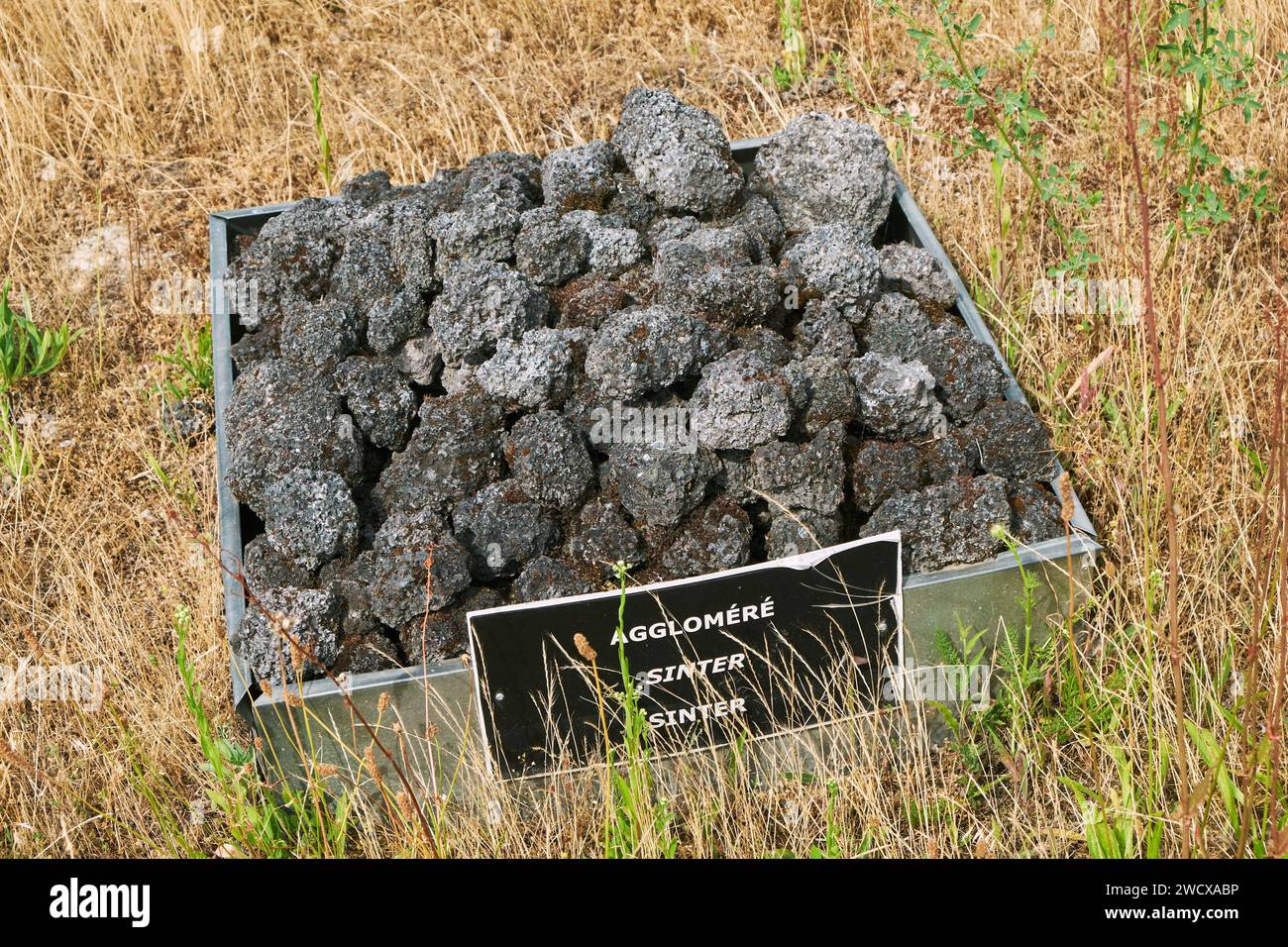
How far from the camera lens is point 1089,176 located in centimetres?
420

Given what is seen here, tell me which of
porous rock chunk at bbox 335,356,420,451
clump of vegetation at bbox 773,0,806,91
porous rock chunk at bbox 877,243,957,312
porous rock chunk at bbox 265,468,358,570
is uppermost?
clump of vegetation at bbox 773,0,806,91

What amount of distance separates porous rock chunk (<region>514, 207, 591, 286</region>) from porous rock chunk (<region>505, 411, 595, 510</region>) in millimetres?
599

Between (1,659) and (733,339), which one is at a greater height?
(733,339)

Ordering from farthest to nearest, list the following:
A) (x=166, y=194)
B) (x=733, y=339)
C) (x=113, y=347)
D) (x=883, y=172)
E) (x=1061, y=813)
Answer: (x=166, y=194) → (x=113, y=347) → (x=883, y=172) → (x=733, y=339) → (x=1061, y=813)

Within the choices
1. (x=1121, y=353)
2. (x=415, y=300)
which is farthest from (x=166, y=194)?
(x=1121, y=353)

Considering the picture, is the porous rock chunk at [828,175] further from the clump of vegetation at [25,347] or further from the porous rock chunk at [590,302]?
the clump of vegetation at [25,347]

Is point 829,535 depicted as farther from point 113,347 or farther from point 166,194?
point 166,194

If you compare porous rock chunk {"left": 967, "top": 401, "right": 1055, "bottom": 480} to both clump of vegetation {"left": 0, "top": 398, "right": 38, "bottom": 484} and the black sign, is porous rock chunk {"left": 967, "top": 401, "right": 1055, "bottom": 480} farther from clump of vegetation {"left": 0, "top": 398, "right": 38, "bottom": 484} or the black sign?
clump of vegetation {"left": 0, "top": 398, "right": 38, "bottom": 484}

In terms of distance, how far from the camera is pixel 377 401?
2996mm

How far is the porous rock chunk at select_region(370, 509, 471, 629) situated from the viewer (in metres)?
2.57

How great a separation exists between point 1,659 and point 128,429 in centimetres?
92

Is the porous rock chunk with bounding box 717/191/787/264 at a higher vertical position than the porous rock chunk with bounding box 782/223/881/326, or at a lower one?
higher

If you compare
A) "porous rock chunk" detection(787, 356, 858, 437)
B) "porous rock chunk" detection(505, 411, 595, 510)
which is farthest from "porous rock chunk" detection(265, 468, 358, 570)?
"porous rock chunk" detection(787, 356, 858, 437)

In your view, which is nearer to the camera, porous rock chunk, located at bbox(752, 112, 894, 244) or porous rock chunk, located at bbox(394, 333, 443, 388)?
porous rock chunk, located at bbox(394, 333, 443, 388)
